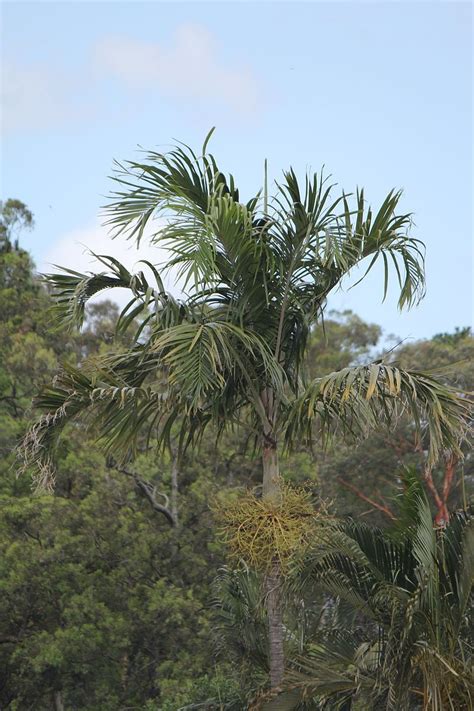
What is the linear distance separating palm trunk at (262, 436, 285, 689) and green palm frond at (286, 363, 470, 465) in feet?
0.62

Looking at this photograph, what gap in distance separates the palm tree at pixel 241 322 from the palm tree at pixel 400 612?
1.22 ft

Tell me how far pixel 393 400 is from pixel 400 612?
1.30 meters

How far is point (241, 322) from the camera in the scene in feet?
21.2

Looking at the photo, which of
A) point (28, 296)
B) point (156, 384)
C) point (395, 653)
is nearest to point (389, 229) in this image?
point (156, 384)

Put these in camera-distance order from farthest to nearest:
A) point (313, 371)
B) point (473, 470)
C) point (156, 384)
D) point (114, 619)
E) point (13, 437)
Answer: point (313, 371), point (473, 470), point (13, 437), point (114, 619), point (156, 384)

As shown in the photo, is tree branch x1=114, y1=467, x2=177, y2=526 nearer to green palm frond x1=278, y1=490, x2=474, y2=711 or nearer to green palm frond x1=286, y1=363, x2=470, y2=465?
green palm frond x1=278, y1=490, x2=474, y2=711

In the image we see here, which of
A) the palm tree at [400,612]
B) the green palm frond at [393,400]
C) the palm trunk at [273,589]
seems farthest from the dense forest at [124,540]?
the green palm frond at [393,400]

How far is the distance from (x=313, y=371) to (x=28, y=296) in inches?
238

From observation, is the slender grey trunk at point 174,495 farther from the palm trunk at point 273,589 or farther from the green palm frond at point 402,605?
the green palm frond at point 402,605

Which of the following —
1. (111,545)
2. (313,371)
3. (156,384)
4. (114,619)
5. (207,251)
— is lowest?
(114,619)

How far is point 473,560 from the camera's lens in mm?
6078

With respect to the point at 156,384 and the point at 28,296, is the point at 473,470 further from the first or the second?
the point at 156,384

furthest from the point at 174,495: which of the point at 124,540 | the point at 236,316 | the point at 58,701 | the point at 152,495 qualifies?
the point at 236,316

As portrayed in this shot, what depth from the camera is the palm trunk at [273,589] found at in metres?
6.43
